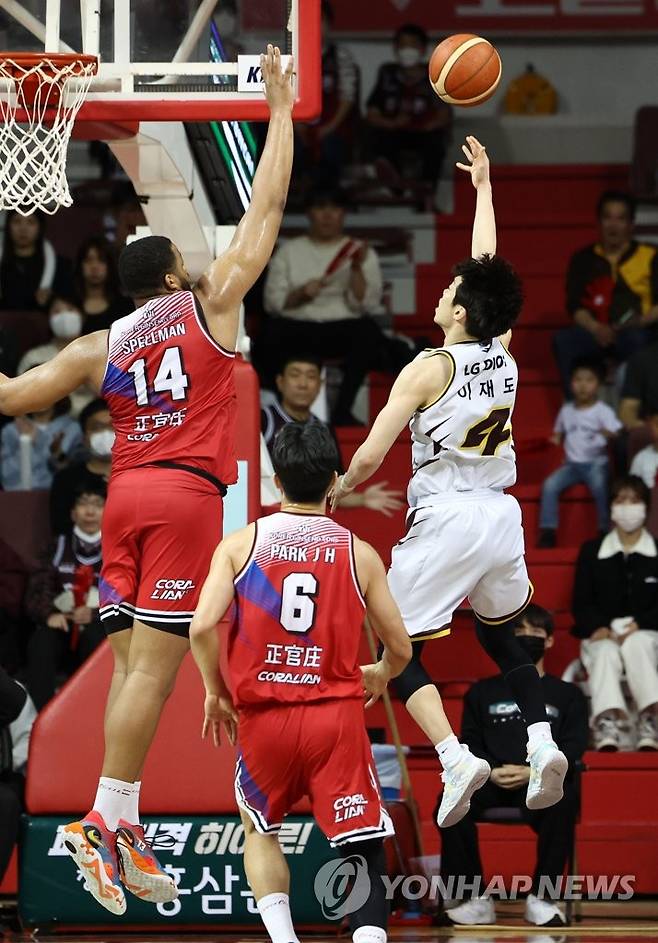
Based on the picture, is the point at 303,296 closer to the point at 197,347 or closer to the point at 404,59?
the point at 404,59

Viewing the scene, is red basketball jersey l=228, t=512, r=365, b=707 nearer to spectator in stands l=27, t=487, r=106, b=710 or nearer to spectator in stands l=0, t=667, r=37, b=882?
spectator in stands l=0, t=667, r=37, b=882

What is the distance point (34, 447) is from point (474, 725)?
3734mm

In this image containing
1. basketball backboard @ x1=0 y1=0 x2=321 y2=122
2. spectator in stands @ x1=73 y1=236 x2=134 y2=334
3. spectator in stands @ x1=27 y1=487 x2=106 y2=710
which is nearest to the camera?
basketball backboard @ x1=0 y1=0 x2=321 y2=122

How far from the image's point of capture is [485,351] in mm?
6711

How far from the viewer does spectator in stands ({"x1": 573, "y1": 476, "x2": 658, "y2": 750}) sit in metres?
10.0

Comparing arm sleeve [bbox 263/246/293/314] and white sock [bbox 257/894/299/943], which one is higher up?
arm sleeve [bbox 263/246/293/314]

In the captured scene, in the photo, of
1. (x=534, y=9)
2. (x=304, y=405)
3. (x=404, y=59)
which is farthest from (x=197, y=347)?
(x=534, y=9)

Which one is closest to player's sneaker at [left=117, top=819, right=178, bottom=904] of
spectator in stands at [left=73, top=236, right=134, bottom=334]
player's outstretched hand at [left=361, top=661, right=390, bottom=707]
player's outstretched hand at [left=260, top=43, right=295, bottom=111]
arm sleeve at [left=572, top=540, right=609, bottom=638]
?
player's outstretched hand at [left=361, top=661, right=390, bottom=707]

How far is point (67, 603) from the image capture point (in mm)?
10055

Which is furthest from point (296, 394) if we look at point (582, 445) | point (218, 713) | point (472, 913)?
point (218, 713)

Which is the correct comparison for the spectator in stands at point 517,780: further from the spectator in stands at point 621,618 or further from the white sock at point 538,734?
the white sock at point 538,734

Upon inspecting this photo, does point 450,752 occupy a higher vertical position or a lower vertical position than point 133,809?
higher

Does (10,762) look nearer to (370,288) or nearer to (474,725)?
(474,725)

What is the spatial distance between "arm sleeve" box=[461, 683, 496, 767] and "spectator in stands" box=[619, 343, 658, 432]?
3380 mm
